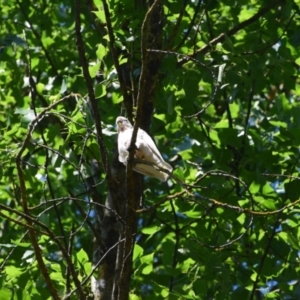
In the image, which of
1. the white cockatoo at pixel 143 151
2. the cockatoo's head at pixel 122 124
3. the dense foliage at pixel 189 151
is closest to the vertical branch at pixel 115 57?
the dense foliage at pixel 189 151

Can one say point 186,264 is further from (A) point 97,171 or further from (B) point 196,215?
(A) point 97,171

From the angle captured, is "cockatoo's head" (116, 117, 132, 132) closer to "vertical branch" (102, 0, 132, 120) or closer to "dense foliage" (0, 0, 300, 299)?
"dense foliage" (0, 0, 300, 299)

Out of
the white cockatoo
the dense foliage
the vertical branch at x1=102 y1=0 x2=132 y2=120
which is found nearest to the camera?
the vertical branch at x1=102 y1=0 x2=132 y2=120

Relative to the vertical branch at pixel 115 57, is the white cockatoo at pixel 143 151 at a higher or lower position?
lower

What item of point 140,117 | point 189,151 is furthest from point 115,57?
point 189,151

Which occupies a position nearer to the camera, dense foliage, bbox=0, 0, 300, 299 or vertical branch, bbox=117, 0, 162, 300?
vertical branch, bbox=117, 0, 162, 300

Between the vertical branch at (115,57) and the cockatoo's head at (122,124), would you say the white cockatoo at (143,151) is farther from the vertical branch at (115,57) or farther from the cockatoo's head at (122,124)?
the vertical branch at (115,57)

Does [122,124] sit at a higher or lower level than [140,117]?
higher

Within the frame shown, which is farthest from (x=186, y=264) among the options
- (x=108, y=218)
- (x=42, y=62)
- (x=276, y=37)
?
(x=42, y=62)

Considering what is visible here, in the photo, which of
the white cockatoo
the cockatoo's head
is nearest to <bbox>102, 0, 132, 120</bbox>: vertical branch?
the white cockatoo

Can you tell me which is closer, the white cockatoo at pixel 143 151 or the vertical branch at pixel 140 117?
the vertical branch at pixel 140 117

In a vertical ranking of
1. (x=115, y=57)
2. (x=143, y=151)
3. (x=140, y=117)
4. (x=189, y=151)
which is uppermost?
(x=189, y=151)

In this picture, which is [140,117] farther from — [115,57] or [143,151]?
[143,151]

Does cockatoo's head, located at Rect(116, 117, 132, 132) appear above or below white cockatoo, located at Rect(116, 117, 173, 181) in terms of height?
above
